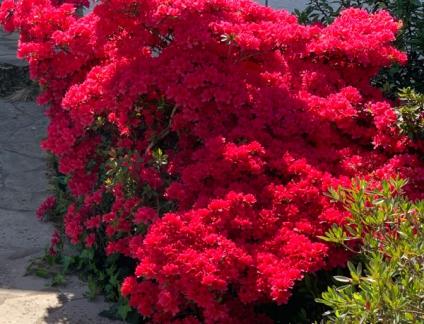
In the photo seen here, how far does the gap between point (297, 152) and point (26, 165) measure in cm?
314

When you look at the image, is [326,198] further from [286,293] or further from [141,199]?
[141,199]

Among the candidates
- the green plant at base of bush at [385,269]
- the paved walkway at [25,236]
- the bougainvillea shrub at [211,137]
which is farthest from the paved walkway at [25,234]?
the green plant at base of bush at [385,269]

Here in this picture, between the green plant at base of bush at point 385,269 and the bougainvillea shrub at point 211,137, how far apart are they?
1.40 ft

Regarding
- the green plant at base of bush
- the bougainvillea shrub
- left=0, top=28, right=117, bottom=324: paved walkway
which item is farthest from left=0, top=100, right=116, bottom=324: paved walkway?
the green plant at base of bush

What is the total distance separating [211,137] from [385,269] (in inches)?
58.1

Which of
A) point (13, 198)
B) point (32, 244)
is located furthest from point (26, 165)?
point (32, 244)

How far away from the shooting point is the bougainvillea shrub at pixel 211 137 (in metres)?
3.24

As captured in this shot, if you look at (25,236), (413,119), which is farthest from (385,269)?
(25,236)

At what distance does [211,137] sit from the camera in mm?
3723

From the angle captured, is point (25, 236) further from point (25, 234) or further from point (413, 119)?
point (413, 119)

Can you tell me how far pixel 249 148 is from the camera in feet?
11.5

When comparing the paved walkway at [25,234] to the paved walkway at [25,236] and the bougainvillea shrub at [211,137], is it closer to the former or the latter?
the paved walkway at [25,236]

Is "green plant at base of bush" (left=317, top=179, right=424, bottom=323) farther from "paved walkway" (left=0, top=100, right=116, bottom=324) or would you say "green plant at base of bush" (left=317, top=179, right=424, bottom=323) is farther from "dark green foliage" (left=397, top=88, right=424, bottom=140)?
"paved walkway" (left=0, top=100, right=116, bottom=324)

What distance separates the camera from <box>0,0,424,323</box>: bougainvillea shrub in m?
3.24
